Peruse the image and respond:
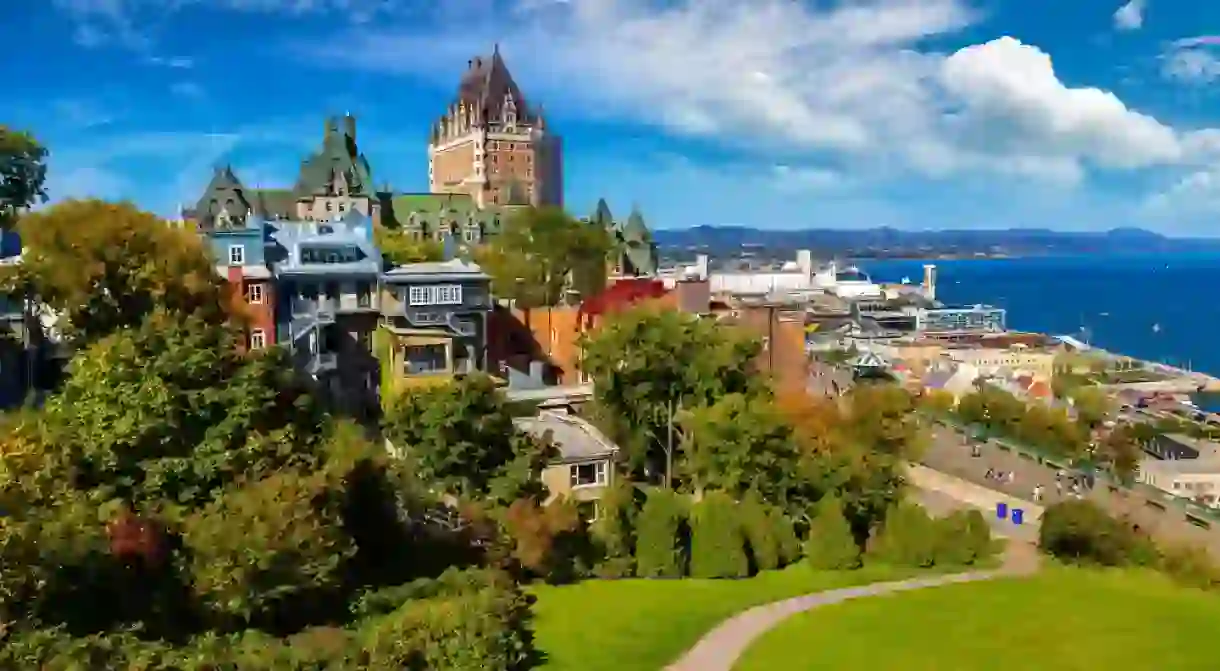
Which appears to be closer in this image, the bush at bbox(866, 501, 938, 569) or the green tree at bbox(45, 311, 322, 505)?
the green tree at bbox(45, 311, 322, 505)

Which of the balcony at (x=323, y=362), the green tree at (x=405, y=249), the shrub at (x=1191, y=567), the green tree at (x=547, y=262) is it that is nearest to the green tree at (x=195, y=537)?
the balcony at (x=323, y=362)

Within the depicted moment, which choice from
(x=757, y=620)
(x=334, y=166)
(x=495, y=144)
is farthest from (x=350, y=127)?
(x=757, y=620)

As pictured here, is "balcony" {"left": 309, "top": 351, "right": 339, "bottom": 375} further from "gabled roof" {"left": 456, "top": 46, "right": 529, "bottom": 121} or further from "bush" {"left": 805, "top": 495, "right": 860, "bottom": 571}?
"gabled roof" {"left": 456, "top": 46, "right": 529, "bottom": 121}

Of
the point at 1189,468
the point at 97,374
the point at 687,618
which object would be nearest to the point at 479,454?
the point at 687,618

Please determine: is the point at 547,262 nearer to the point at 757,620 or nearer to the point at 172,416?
the point at 757,620

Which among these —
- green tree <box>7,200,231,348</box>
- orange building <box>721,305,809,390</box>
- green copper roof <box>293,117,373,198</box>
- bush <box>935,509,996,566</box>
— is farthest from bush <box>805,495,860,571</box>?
green copper roof <box>293,117,373,198</box>

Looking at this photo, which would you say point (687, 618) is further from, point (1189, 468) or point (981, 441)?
point (1189, 468)
